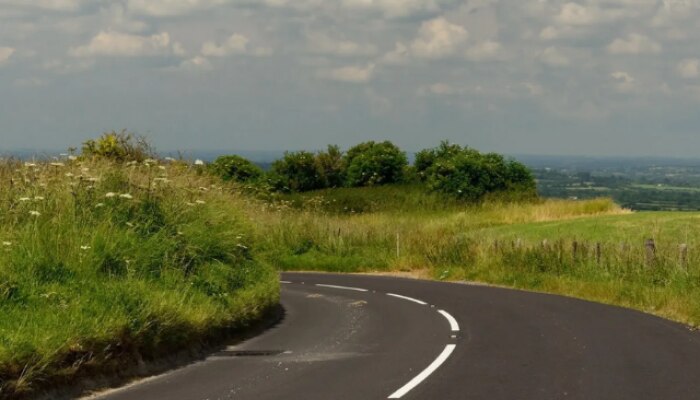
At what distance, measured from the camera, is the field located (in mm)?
23578

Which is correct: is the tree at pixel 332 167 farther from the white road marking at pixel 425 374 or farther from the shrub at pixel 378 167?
the white road marking at pixel 425 374

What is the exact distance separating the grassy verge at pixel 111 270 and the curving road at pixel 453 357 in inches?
23.9

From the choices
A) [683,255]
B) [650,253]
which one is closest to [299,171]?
[650,253]

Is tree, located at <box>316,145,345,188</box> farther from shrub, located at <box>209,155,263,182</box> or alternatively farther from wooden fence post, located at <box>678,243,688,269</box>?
wooden fence post, located at <box>678,243,688,269</box>

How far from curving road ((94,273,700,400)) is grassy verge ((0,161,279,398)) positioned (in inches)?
23.9

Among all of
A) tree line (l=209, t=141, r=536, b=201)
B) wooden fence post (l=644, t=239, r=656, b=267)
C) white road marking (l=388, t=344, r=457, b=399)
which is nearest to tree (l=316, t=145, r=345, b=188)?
tree line (l=209, t=141, r=536, b=201)

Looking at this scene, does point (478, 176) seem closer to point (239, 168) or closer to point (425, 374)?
point (239, 168)

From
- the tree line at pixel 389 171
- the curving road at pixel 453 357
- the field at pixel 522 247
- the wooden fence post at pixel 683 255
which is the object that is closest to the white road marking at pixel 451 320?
the curving road at pixel 453 357

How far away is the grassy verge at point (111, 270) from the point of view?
1055cm

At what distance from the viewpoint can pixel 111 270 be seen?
13969 mm

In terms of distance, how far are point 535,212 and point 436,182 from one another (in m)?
16.1

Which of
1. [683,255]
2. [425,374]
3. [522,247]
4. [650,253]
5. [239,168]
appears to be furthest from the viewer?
[239,168]

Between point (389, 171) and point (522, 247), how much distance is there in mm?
47707

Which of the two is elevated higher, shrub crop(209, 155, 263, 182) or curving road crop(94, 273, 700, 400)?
shrub crop(209, 155, 263, 182)
